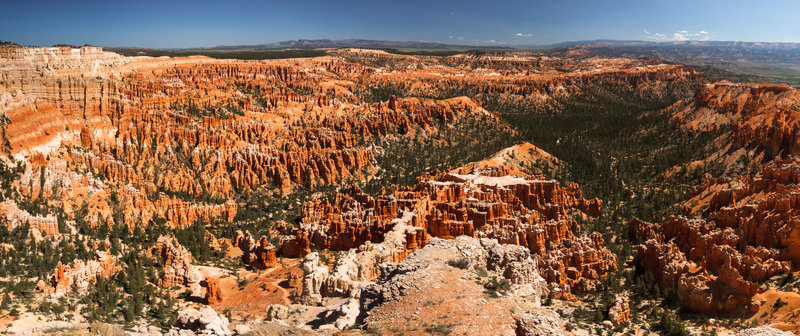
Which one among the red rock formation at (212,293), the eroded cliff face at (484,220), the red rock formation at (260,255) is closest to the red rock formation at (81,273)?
the red rock formation at (212,293)

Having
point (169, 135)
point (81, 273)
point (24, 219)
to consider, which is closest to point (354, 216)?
point (81, 273)

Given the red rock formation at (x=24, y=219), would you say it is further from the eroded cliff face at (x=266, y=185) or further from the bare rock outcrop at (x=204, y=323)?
the bare rock outcrop at (x=204, y=323)

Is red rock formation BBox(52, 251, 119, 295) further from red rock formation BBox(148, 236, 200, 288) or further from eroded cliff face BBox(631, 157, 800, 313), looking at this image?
eroded cliff face BBox(631, 157, 800, 313)

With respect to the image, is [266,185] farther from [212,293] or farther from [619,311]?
[619,311]

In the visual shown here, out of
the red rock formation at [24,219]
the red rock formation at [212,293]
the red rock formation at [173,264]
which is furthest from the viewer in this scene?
the red rock formation at [173,264]

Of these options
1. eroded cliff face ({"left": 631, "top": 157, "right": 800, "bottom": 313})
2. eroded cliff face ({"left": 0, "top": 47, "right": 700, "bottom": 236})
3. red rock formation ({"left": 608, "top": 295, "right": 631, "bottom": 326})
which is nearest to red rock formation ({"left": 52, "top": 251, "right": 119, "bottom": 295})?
eroded cliff face ({"left": 0, "top": 47, "right": 700, "bottom": 236})

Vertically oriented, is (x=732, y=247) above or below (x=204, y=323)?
below
